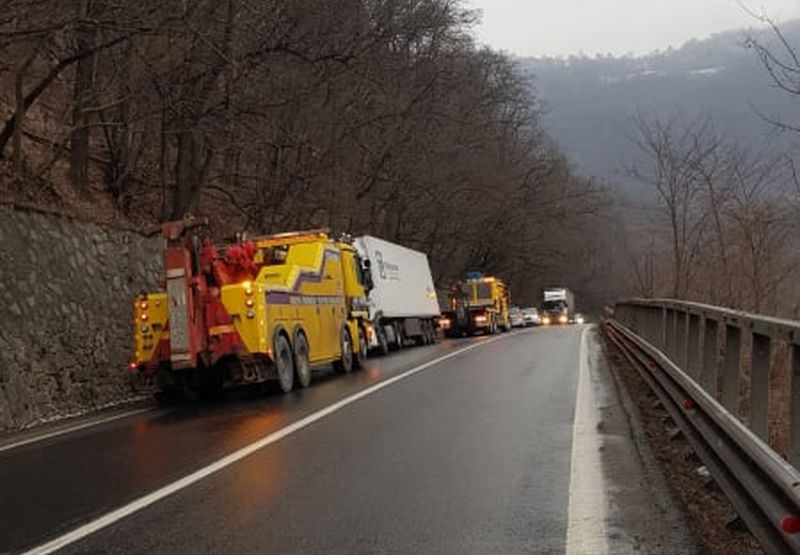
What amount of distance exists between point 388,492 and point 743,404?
413cm

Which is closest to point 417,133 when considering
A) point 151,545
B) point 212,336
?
point 212,336

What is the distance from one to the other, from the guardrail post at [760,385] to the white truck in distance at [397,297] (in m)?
17.8

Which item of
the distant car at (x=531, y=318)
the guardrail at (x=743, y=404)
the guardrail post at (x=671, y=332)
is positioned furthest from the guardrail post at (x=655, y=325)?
the distant car at (x=531, y=318)

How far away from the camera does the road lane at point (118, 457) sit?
284 inches

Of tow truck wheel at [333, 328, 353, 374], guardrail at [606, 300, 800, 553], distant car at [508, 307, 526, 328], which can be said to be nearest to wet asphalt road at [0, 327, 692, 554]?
guardrail at [606, 300, 800, 553]

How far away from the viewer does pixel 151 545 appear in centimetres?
610

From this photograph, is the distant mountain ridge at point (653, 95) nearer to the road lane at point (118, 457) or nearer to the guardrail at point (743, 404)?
the guardrail at point (743, 404)

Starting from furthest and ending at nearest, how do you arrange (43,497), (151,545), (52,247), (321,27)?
(321,27) → (52,247) → (43,497) → (151,545)

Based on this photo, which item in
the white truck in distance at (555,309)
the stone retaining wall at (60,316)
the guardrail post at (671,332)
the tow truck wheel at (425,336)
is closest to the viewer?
the guardrail post at (671,332)

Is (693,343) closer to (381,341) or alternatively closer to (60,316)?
(60,316)

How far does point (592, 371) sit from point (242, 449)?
9471mm

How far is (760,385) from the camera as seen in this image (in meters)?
6.17

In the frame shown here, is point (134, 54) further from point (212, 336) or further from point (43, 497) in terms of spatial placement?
point (43, 497)

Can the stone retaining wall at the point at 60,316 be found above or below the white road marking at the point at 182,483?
above
